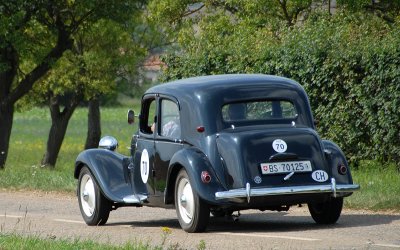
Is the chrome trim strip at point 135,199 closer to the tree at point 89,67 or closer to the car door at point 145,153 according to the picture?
the car door at point 145,153

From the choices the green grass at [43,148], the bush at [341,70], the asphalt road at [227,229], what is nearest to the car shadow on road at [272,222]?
the asphalt road at [227,229]

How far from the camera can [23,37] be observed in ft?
101

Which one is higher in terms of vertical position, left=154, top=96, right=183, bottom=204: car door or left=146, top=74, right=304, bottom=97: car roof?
left=146, top=74, right=304, bottom=97: car roof

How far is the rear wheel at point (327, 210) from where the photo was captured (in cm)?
1375

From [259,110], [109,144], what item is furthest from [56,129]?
[259,110]

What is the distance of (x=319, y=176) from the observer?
1322cm

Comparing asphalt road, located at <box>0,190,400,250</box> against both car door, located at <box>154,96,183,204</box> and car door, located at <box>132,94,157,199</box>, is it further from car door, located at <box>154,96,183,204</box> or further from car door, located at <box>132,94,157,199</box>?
car door, located at <box>154,96,183,204</box>

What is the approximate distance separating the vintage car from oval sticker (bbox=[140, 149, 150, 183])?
0.01 m

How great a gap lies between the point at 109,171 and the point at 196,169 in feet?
7.31

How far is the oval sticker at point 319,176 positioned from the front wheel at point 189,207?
3.70ft

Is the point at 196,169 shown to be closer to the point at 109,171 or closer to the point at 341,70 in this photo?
the point at 109,171

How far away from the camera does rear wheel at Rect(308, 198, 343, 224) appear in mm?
13750

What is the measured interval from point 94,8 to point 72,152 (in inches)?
846

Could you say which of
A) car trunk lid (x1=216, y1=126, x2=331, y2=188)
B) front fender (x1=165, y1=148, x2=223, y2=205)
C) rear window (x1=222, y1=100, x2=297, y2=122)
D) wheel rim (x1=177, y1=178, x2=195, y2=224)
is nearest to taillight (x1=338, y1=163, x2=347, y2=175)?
car trunk lid (x1=216, y1=126, x2=331, y2=188)
